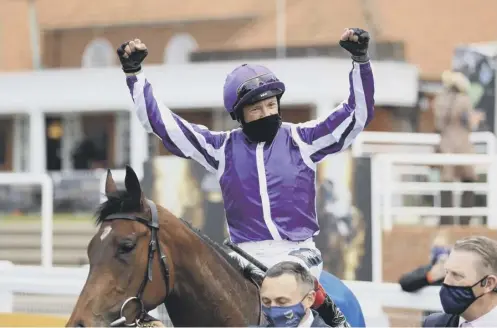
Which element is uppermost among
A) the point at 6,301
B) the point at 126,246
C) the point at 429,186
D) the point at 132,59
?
the point at 132,59

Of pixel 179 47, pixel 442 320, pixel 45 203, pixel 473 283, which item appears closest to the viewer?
pixel 473 283

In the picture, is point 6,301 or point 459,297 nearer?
point 459,297

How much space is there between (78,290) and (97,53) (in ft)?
74.8

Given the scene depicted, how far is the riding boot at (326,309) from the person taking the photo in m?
3.69

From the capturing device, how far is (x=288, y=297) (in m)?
3.08

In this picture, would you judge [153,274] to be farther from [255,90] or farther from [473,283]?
[473,283]

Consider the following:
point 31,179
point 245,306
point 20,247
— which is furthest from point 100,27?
point 245,306

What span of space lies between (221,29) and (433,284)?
21762 millimetres

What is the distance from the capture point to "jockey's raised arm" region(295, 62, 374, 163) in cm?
386

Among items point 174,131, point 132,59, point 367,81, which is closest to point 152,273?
point 174,131

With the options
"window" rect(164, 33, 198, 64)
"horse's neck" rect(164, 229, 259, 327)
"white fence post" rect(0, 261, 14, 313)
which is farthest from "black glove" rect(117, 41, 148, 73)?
"window" rect(164, 33, 198, 64)

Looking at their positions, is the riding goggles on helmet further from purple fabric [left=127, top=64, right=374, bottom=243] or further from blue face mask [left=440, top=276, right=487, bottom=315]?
blue face mask [left=440, top=276, right=487, bottom=315]

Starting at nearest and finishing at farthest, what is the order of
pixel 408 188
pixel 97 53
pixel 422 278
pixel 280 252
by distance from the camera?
pixel 280 252 < pixel 422 278 < pixel 408 188 < pixel 97 53

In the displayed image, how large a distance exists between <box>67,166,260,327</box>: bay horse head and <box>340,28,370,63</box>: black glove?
912 mm
